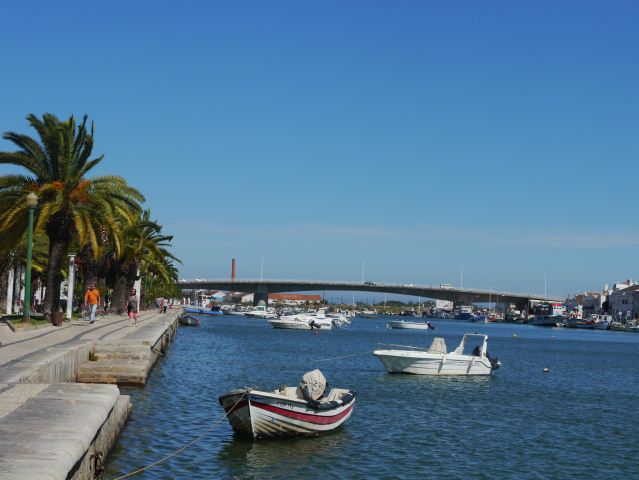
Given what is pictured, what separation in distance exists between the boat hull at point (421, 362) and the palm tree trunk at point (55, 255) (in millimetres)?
16116

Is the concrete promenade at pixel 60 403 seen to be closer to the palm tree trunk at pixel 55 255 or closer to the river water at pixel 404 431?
the river water at pixel 404 431

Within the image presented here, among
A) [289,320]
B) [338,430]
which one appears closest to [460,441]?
[338,430]

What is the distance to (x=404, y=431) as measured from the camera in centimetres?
2356

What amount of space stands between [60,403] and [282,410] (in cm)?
Result: 656

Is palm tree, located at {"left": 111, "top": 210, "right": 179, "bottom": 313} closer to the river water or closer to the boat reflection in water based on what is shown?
the river water

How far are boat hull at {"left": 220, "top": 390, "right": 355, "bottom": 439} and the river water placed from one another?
0.31m

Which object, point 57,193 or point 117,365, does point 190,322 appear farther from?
point 117,365

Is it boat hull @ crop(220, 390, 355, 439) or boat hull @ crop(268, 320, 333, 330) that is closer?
boat hull @ crop(220, 390, 355, 439)

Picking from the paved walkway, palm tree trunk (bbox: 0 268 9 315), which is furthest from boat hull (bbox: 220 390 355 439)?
palm tree trunk (bbox: 0 268 9 315)

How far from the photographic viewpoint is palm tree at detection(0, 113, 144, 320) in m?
36.2

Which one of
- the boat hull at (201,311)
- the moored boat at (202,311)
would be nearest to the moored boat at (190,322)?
the moored boat at (202,311)

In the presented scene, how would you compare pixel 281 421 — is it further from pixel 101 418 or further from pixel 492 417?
pixel 492 417

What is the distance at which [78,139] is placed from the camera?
37250mm

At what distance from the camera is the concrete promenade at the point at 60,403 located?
413 inches
